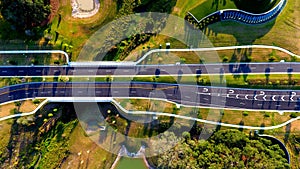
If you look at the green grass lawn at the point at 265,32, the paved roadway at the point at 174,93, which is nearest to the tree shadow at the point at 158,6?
the green grass lawn at the point at 265,32

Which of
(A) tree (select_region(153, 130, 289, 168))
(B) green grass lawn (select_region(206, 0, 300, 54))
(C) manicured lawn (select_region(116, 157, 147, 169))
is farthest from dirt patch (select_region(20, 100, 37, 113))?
(B) green grass lawn (select_region(206, 0, 300, 54))

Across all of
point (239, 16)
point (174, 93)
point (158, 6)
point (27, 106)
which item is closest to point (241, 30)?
point (239, 16)

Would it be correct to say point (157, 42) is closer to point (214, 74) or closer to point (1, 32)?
point (214, 74)

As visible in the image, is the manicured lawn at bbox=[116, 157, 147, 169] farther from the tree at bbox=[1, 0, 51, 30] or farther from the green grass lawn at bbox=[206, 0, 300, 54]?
the tree at bbox=[1, 0, 51, 30]

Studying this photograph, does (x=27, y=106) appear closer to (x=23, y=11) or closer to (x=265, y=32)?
(x=23, y=11)

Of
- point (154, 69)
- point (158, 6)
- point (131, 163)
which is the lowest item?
point (131, 163)

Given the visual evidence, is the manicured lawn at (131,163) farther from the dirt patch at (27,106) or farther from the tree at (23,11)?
the tree at (23,11)

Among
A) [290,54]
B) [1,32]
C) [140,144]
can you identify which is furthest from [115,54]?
[290,54]
